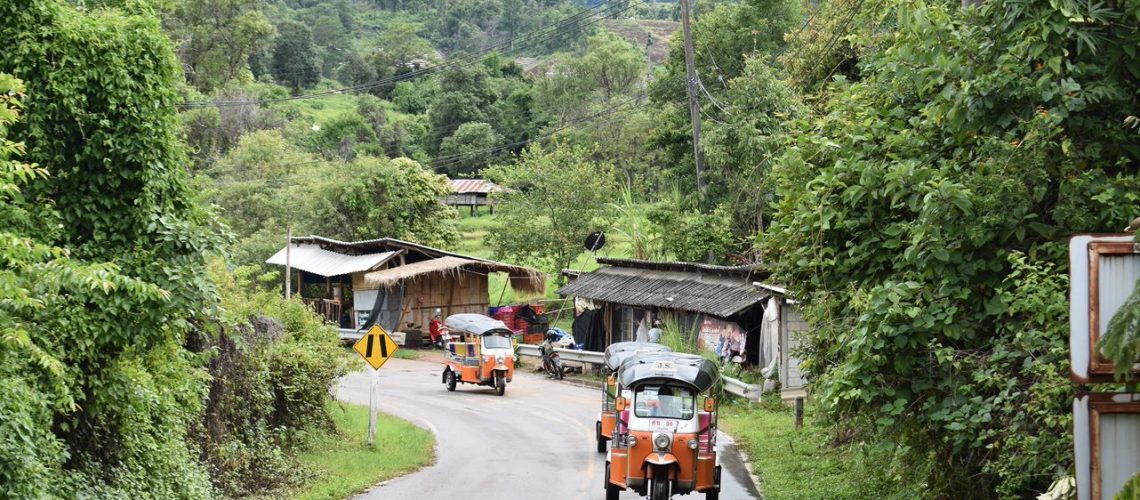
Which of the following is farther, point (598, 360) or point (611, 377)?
point (598, 360)

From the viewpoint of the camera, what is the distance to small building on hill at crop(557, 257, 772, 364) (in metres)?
29.7

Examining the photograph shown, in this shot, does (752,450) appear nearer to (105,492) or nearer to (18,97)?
(105,492)

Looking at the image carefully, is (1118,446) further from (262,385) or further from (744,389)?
(744,389)

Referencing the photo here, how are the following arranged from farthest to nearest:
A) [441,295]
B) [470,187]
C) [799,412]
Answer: [470,187], [441,295], [799,412]

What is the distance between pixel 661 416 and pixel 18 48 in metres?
8.94

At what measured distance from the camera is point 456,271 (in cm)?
4384

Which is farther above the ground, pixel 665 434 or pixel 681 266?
pixel 681 266

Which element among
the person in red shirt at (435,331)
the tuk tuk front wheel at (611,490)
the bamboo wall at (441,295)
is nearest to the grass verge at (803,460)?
the tuk tuk front wheel at (611,490)

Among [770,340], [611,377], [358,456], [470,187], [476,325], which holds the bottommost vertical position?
[358,456]

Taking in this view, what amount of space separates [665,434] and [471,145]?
213 ft

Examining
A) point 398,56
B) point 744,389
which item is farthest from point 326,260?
point 398,56

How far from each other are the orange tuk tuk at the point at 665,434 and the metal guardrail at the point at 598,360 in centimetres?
1081

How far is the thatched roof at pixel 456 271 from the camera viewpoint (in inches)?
1639

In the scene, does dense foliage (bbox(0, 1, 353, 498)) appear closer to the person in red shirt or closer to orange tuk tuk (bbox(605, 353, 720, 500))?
orange tuk tuk (bbox(605, 353, 720, 500))
